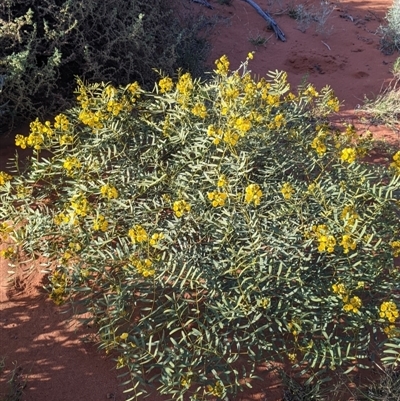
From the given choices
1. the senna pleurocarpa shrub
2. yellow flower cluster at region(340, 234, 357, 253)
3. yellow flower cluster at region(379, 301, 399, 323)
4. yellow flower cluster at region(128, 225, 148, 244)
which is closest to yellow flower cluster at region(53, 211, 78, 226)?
the senna pleurocarpa shrub

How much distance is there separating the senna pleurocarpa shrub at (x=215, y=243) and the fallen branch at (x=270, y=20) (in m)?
3.58

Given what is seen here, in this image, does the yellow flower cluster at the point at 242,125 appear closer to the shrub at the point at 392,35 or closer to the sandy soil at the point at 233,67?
the sandy soil at the point at 233,67

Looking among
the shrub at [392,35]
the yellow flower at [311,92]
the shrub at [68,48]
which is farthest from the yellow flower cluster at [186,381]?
the shrub at [392,35]

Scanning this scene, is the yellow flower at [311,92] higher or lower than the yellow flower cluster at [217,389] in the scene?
higher

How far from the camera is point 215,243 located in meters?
2.61

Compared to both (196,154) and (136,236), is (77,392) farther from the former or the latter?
(196,154)

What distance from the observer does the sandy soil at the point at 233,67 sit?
2490 millimetres

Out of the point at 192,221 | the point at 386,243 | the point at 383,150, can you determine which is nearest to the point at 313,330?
the point at 386,243

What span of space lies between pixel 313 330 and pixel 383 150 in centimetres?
242

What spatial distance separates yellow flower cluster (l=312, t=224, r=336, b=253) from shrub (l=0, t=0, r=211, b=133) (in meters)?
2.27

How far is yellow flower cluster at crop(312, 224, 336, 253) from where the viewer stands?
228 centimetres

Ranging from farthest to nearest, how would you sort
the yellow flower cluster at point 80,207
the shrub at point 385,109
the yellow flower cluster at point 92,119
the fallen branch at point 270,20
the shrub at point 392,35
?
the fallen branch at point 270,20
the shrub at point 392,35
the shrub at point 385,109
the yellow flower cluster at point 92,119
the yellow flower cluster at point 80,207

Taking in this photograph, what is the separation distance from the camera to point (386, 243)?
2588mm

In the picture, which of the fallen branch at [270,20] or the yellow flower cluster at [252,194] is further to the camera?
the fallen branch at [270,20]
